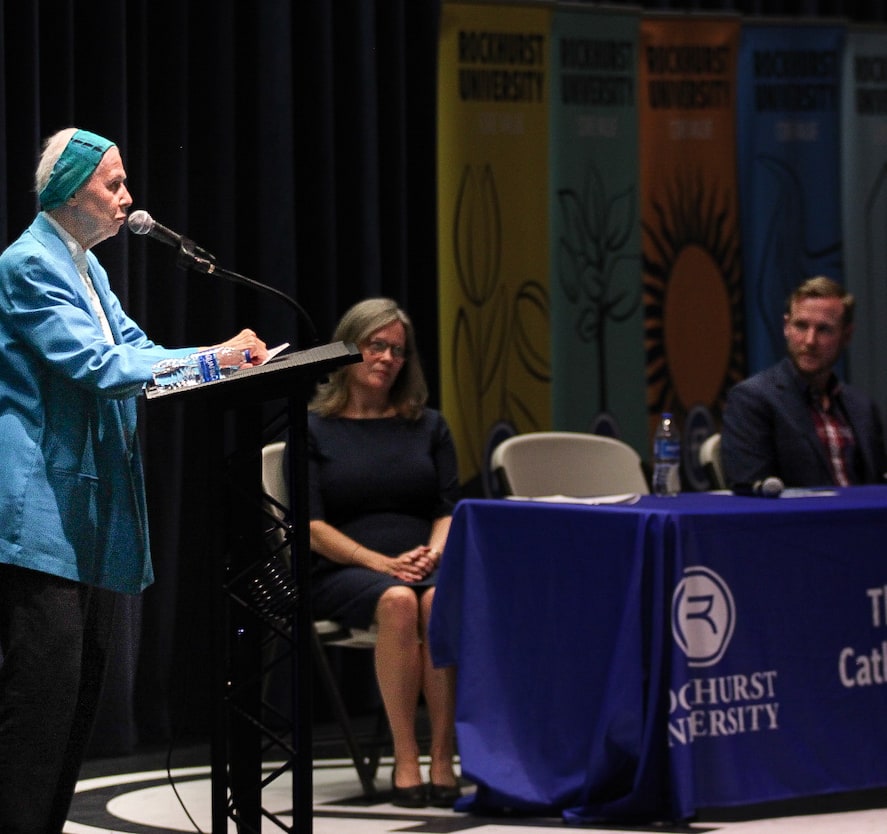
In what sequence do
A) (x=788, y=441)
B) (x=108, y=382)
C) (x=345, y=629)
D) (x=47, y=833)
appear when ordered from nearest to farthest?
(x=108, y=382)
(x=47, y=833)
(x=345, y=629)
(x=788, y=441)

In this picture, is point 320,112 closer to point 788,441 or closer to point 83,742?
point 788,441

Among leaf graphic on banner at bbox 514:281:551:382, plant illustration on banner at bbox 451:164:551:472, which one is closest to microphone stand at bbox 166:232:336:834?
plant illustration on banner at bbox 451:164:551:472

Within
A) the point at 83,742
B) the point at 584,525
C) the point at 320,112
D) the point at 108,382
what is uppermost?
the point at 320,112

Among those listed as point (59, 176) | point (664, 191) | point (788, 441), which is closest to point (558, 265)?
point (664, 191)

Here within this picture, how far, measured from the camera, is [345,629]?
4344mm

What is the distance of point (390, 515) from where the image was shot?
14.7ft

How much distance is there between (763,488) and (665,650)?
2.22 ft

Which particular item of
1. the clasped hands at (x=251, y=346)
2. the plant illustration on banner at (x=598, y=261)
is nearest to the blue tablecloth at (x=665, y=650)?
the clasped hands at (x=251, y=346)

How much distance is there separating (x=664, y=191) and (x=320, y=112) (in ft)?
4.33

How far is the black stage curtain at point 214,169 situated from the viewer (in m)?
4.87

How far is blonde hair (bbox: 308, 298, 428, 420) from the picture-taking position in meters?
4.45

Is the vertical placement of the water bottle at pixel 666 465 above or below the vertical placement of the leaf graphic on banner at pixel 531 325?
below

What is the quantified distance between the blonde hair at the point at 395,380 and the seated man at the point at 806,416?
89cm

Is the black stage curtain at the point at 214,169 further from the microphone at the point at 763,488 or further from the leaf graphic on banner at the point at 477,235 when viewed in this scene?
the microphone at the point at 763,488
